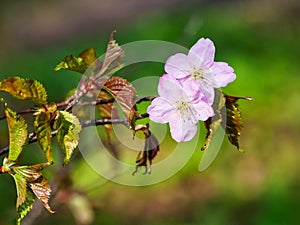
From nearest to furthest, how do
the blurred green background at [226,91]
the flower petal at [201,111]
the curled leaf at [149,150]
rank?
the flower petal at [201,111]
the curled leaf at [149,150]
the blurred green background at [226,91]

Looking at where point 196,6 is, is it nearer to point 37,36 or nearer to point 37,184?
point 37,36

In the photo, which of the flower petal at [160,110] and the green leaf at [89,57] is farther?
the green leaf at [89,57]

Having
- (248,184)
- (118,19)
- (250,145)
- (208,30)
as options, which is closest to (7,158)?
(248,184)

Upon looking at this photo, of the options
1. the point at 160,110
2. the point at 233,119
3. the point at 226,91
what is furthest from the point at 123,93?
the point at 226,91

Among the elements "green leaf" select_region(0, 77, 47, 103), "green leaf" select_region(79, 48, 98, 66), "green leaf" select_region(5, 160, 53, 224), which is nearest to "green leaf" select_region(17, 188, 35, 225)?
"green leaf" select_region(5, 160, 53, 224)

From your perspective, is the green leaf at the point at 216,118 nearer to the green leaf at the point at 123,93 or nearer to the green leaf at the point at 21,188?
the green leaf at the point at 123,93

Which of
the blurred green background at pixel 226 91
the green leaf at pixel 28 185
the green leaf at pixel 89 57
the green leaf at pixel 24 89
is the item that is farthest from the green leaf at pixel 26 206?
the blurred green background at pixel 226 91

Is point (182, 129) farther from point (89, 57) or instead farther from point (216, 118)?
point (89, 57)
